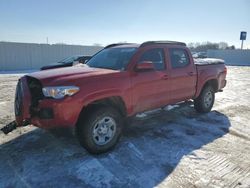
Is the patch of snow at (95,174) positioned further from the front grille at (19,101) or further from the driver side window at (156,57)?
the driver side window at (156,57)

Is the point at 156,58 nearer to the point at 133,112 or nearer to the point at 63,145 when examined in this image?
the point at 133,112

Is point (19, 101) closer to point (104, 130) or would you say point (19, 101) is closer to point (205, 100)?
point (104, 130)

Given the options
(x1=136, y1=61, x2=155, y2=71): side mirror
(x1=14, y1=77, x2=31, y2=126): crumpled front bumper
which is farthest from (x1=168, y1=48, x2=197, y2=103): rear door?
(x1=14, y1=77, x2=31, y2=126): crumpled front bumper

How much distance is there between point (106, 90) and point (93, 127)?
25.5 inches

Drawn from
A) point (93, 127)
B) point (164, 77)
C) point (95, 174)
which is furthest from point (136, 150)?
point (164, 77)

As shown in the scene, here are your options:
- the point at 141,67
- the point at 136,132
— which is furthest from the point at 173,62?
the point at 136,132

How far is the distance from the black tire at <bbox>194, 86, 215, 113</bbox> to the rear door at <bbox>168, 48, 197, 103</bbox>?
513 mm

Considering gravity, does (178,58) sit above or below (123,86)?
above

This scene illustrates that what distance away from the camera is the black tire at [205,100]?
6.56 metres

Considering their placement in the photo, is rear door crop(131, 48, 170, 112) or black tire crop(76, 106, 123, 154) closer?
black tire crop(76, 106, 123, 154)

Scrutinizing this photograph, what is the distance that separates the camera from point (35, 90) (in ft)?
13.0

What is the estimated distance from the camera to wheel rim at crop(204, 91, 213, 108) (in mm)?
6711

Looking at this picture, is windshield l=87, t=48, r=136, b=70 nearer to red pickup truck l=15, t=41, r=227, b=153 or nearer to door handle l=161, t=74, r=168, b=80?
red pickup truck l=15, t=41, r=227, b=153

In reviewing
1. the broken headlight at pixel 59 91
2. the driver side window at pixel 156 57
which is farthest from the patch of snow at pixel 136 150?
the driver side window at pixel 156 57
